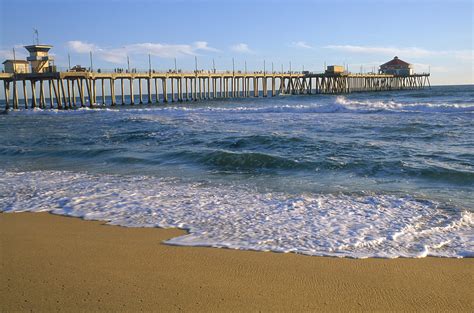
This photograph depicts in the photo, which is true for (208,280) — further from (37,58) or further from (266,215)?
(37,58)

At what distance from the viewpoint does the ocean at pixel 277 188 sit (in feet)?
17.0

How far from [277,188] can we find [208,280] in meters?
4.18

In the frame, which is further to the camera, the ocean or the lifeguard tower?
the lifeguard tower

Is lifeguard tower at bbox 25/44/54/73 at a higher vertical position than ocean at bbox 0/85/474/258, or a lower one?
higher

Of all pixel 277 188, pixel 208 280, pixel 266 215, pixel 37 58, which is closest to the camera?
pixel 208 280

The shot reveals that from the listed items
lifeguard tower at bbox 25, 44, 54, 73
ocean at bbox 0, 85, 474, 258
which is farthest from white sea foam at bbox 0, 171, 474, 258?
lifeguard tower at bbox 25, 44, 54, 73

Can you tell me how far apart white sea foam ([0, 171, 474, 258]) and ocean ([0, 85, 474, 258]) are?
0.02 meters

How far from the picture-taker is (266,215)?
20.0 feet

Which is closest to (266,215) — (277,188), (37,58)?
(277,188)

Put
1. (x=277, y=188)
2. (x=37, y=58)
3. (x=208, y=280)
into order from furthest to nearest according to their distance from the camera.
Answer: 1. (x=37, y=58)
2. (x=277, y=188)
3. (x=208, y=280)

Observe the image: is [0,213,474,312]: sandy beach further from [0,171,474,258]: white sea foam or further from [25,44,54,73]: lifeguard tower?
[25,44,54,73]: lifeguard tower

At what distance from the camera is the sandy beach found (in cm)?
347

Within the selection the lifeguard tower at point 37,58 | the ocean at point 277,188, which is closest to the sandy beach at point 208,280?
the ocean at point 277,188

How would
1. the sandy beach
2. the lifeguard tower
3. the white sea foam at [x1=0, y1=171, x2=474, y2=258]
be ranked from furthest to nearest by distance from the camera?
the lifeguard tower, the white sea foam at [x1=0, y1=171, x2=474, y2=258], the sandy beach
